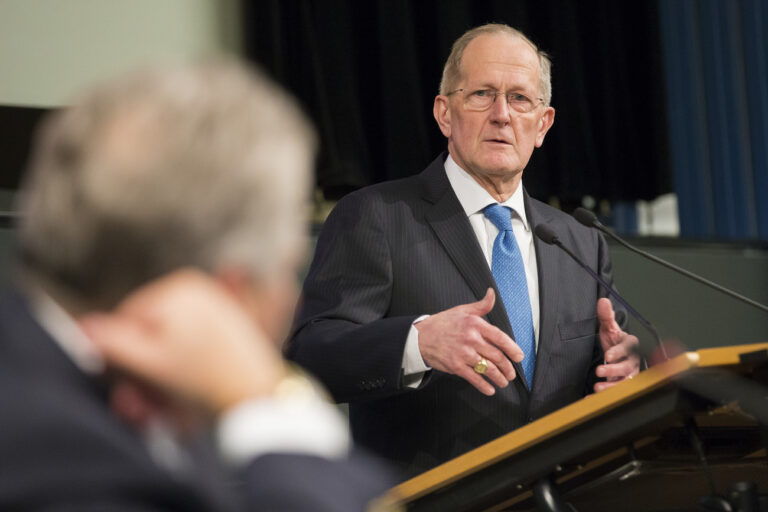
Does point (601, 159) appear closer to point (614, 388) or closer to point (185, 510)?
point (614, 388)

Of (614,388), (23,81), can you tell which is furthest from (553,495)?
(23,81)

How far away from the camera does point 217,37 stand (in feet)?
14.1

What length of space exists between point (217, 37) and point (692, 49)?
2.32 meters

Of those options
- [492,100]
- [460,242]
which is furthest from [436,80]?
[460,242]

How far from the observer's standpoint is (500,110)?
2.61m

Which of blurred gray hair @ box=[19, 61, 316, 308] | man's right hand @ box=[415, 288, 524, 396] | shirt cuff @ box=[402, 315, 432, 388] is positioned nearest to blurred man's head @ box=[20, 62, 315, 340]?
blurred gray hair @ box=[19, 61, 316, 308]

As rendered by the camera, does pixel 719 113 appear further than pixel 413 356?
Yes

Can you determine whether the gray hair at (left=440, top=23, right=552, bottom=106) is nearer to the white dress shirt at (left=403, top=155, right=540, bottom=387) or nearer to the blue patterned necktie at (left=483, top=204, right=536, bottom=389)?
the white dress shirt at (left=403, top=155, right=540, bottom=387)

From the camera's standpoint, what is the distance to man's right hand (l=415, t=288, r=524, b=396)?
1777 mm

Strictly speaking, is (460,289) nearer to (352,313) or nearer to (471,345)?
(352,313)

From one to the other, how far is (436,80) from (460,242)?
7.06 ft

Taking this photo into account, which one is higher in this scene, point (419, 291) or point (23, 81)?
point (23, 81)

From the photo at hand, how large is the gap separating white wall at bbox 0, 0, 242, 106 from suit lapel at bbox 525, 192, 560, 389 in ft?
6.23

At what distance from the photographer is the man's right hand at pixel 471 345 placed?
1.78 m
